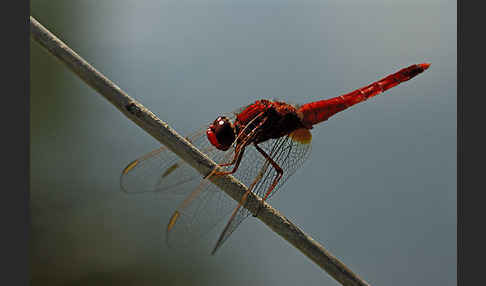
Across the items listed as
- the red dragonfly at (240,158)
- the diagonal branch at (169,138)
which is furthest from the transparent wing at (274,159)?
the diagonal branch at (169,138)

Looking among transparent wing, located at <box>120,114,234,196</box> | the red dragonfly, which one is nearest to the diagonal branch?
the red dragonfly

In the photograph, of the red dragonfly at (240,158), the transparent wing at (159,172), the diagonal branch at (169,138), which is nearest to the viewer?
the diagonal branch at (169,138)

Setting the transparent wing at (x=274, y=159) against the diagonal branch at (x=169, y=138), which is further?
the transparent wing at (x=274, y=159)

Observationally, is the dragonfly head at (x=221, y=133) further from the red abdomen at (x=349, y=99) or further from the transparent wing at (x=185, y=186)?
the red abdomen at (x=349, y=99)

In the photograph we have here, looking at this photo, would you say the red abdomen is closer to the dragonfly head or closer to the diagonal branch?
the dragonfly head

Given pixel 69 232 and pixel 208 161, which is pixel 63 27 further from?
pixel 208 161

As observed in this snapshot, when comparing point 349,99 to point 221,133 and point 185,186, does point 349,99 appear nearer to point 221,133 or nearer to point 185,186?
point 221,133

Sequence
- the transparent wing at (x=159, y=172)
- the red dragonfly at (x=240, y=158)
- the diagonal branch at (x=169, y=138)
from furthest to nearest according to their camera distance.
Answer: the transparent wing at (x=159, y=172) < the red dragonfly at (x=240, y=158) < the diagonal branch at (x=169, y=138)

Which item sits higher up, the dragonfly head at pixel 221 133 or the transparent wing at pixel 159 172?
the dragonfly head at pixel 221 133
